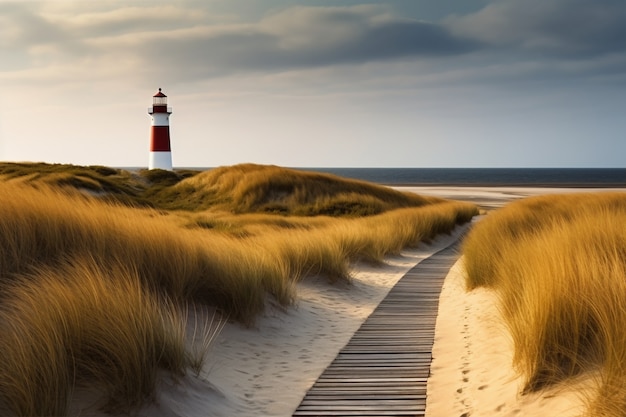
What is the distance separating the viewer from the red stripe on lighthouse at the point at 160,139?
4876 centimetres

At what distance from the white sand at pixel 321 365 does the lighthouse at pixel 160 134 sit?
39.3 m

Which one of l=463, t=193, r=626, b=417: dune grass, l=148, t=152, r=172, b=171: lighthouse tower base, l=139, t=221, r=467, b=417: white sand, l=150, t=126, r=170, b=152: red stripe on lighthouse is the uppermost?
l=150, t=126, r=170, b=152: red stripe on lighthouse

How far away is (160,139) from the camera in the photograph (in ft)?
163

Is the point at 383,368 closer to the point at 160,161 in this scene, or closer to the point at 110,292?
the point at 110,292

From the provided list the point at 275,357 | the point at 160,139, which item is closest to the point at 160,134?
the point at 160,139

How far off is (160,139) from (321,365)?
4485cm

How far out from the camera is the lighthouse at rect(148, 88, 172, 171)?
47719mm

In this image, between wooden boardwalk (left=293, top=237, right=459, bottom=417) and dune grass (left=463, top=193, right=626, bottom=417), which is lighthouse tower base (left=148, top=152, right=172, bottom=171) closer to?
wooden boardwalk (left=293, top=237, right=459, bottom=417)

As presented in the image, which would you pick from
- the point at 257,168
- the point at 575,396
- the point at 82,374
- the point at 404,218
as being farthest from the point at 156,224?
the point at 257,168

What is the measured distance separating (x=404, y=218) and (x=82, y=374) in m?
18.3

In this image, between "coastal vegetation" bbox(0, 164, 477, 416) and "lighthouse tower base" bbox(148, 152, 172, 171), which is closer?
"coastal vegetation" bbox(0, 164, 477, 416)

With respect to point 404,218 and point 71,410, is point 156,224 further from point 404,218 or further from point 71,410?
point 404,218

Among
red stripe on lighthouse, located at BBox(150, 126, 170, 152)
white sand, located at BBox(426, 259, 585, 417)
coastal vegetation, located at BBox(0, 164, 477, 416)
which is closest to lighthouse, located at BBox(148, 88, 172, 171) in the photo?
red stripe on lighthouse, located at BBox(150, 126, 170, 152)

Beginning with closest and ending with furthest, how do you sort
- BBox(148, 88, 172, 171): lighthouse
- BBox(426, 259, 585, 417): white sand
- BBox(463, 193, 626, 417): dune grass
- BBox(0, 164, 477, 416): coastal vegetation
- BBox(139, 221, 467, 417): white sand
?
BBox(463, 193, 626, 417): dune grass
BBox(0, 164, 477, 416): coastal vegetation
BBox(426, 259, 585, 417): white sand
BBox(139, 221, 467, 417): white sand
BBox(148, 88, 172, 171): lighthouse
